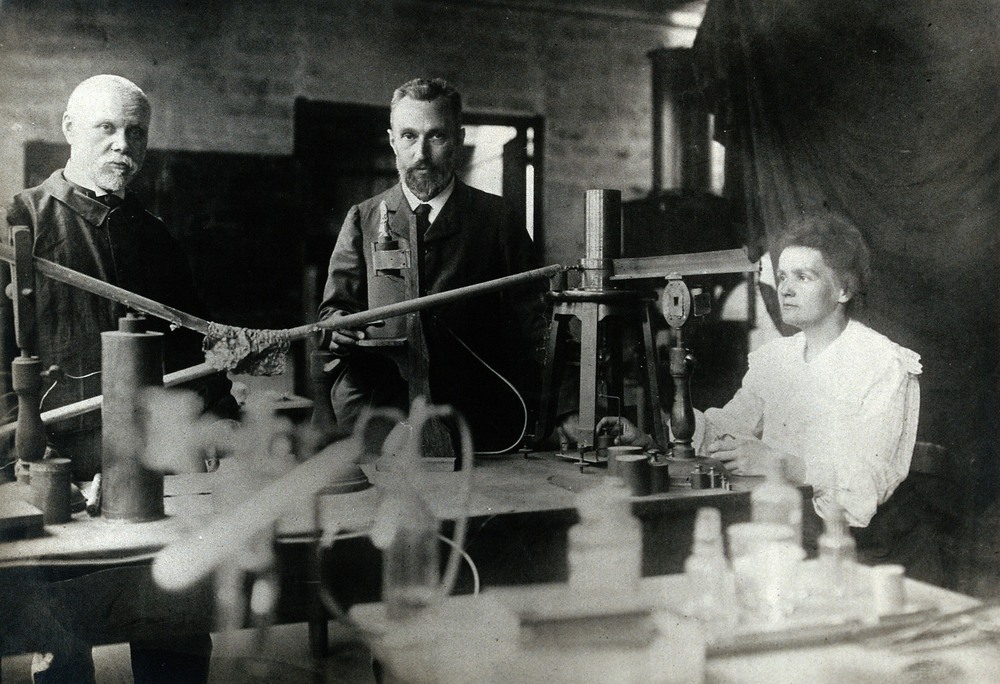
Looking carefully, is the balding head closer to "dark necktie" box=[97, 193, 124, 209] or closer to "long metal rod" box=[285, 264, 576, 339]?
"dark necktie" box=[97, 193, 124, 209]

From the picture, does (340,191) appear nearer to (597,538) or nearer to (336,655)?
(597,538)

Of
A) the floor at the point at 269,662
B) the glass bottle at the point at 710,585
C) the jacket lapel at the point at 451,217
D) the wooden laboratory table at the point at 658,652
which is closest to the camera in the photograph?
the wooden laboratory table at the point at 658,652

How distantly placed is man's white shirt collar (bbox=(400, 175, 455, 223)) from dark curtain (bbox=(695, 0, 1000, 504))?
814 mm

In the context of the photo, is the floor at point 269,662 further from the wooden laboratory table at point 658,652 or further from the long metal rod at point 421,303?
the long metal rod at point 421,303

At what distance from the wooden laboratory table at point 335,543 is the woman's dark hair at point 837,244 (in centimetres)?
70

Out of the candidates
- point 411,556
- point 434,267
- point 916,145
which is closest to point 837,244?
point 916,145

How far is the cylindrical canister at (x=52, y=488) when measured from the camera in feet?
5.93

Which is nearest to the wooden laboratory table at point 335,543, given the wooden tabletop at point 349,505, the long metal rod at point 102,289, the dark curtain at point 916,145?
the wooden tabletop at point 349,505

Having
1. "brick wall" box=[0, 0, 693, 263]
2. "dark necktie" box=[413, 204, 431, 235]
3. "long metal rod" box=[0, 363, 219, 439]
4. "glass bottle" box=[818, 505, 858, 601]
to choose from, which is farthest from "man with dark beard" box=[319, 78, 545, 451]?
"glass bottle" box=[818, 505, 858, 601]

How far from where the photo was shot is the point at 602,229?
7.68ft

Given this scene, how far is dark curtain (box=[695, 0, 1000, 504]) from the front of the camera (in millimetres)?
2502

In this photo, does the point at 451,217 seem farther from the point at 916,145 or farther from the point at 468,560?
the point at 916,145

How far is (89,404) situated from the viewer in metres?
2.03

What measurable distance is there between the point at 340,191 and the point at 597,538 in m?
1.20
